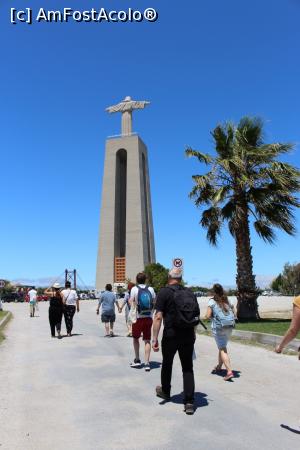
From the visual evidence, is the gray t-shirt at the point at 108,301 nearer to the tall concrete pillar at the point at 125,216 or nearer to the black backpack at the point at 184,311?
the black backpack at the point at 184,311

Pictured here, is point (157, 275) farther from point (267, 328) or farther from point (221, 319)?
point (221, 319)

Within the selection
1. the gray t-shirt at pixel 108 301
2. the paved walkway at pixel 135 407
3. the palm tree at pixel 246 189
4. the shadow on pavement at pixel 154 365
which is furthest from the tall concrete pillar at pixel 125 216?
the paved walkway at pixel 135 407

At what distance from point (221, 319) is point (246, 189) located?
13675mm

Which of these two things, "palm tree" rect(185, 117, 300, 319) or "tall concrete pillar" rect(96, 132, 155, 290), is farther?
"tall concrete pillar" rect(96, 132, 155, 290)

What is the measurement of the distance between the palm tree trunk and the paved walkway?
32.4 feet

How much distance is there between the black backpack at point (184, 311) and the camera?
20.7ft

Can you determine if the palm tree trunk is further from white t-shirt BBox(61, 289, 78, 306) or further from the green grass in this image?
white t-shirt BBox(61, 289, 78, 306)

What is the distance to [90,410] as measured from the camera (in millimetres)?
6105

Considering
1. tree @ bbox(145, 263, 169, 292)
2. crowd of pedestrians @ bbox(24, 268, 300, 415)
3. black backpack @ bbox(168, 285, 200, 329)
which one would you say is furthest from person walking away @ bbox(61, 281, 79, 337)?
tree @ bbox(145, 263, 169, 292)

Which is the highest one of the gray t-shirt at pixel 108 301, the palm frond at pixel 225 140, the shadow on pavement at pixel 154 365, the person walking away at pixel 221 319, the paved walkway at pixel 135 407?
the palm frond at pixel 225 140

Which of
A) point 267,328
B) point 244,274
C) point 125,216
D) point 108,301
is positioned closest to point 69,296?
point 108,301

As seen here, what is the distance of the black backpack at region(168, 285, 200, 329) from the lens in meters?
6.32

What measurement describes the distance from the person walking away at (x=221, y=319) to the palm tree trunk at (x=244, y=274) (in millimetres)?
12317

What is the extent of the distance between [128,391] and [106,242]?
67.6 metres
